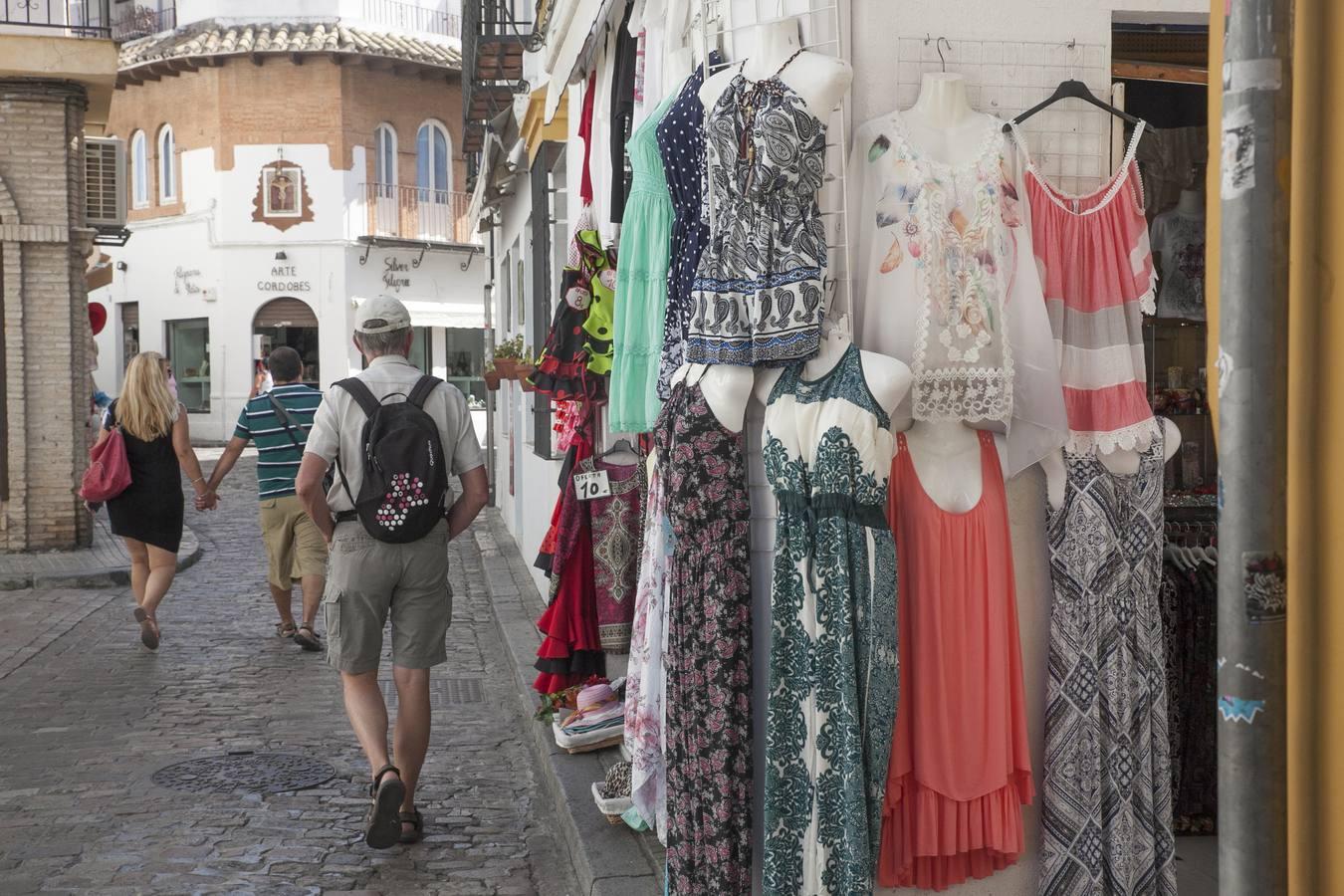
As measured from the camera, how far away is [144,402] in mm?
9133

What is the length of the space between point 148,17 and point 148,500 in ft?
87.6

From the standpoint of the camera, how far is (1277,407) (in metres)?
1.64

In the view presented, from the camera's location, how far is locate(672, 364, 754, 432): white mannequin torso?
3592 millimetres

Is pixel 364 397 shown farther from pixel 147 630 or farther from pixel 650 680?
pixel 147 630

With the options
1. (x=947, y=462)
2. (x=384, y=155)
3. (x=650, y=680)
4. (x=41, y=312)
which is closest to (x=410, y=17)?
(x=384, y=155)

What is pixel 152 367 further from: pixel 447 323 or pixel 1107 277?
pixel 447 323

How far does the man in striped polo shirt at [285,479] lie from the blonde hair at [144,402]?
0.56 meters

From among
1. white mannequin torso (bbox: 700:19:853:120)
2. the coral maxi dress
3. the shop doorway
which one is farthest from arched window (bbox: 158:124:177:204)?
the coral maxi dress

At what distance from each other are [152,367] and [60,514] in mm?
5453

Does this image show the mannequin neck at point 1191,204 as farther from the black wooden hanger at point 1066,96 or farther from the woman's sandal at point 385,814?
the woman's sandal at point 385,814

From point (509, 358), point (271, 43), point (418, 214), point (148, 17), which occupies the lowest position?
point (509, 358)

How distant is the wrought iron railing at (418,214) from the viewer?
32.4 meters

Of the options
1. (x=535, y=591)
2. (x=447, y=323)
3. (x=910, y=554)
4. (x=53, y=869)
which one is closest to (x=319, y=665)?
(x=535, y=591)

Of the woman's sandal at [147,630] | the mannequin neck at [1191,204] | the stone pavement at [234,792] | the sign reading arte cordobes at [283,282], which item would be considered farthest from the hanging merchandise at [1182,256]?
the sign reading arte cordobes at [283,282]
